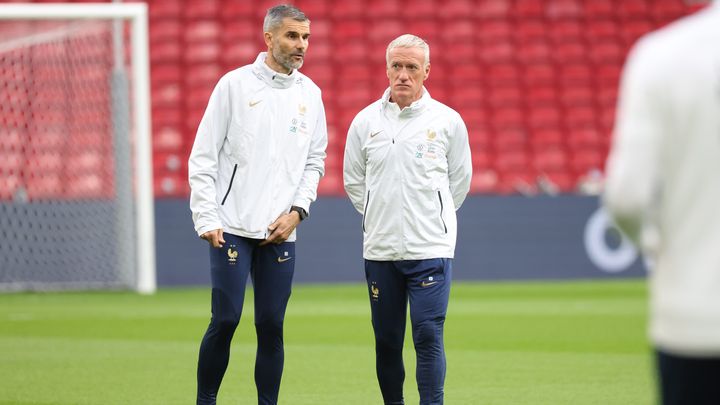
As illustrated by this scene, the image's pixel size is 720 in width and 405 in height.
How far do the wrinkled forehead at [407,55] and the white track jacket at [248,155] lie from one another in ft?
1.79

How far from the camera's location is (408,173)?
18.3 ft

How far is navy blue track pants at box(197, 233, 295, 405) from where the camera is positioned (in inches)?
217

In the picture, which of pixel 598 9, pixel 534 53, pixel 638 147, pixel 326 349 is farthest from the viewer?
pixel 598 9

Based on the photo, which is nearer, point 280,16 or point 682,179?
point 682,179

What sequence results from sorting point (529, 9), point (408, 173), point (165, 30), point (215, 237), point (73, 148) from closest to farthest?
1. point (215, 237)
2. point (408, 173)
3. point (73, 148)
4. point (165, 30)
5. point (529, 9)

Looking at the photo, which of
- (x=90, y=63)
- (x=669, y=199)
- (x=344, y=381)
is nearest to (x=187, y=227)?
(x=90, y=63)

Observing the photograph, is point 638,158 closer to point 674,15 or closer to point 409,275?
point 409,275

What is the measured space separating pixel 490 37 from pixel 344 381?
1255 cm

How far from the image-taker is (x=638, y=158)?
101 inches

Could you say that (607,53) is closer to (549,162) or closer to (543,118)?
(543,118)

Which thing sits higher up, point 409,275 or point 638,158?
point 638,158

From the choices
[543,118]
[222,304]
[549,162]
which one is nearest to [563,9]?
[543,118]

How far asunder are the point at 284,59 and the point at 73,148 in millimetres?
10483

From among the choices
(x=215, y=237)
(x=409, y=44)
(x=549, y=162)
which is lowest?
(x=549, y=162)
